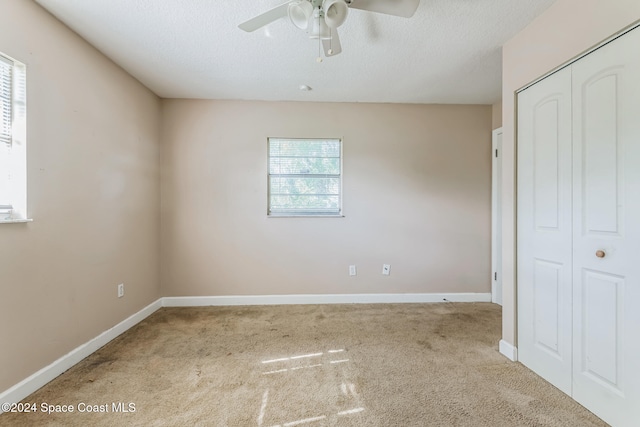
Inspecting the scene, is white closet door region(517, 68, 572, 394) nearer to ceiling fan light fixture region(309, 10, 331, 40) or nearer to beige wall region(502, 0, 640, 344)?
beige wall region(502, 0, 640, 344)

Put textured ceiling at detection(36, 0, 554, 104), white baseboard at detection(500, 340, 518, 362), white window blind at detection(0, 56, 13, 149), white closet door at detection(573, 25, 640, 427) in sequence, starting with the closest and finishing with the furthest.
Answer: white closet door at detection(573, 25, 640, 427) → white window blind at detection(0, 56, 13, 149) → textured ceiling at detection(36, 0, 554, 104) → white baseboard at detection(500, 340, 518, 362)

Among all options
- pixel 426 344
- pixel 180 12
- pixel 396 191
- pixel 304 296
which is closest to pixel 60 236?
pixel 180 12

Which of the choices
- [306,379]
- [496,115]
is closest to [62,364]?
[306,379]

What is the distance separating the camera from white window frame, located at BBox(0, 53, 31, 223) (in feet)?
5.29

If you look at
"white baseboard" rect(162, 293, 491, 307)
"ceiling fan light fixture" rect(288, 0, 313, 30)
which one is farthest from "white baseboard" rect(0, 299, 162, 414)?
"ceiling fan light fixture" rect(288, 0, 313, 30)

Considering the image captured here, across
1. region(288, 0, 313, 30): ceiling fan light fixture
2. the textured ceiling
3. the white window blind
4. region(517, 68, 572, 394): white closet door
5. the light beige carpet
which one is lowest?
the light beige carpet

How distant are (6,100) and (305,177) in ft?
8.01

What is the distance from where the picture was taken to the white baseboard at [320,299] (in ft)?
10.8

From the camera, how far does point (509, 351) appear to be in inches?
82.9

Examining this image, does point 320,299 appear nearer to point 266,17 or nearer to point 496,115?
point 266,17

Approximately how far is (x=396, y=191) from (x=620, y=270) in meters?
2.16

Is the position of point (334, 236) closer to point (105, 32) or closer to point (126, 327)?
point (126, 327)

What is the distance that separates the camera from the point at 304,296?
3350mm

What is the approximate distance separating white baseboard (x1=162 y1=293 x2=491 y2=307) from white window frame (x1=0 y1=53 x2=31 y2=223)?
1.92m
